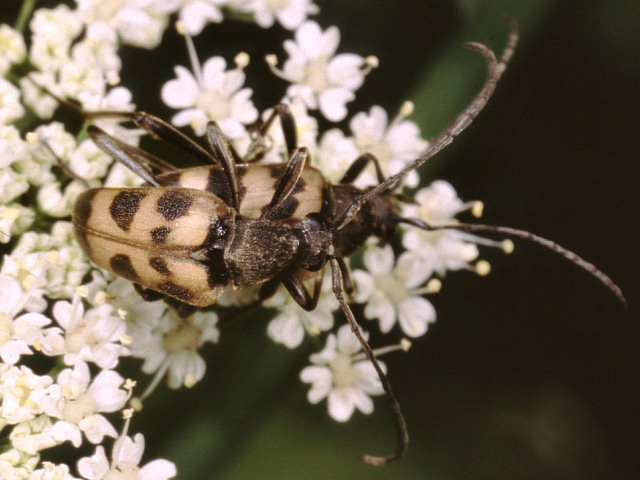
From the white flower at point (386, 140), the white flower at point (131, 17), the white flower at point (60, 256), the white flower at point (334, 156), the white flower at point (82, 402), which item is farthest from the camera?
the white flower at point (386, 140)

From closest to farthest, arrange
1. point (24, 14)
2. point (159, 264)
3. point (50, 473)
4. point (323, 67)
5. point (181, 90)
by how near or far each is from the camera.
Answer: point (50, 473)
point (159, 264)
point (24, 14)
point (181, 90)
point (323, 67)

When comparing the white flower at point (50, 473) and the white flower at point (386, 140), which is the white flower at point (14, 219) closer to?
the white flower at point (50, 473)

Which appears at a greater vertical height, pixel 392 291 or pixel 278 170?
pixel 278 170

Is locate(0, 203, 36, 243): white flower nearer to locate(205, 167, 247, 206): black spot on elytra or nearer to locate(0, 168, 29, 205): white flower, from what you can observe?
locate(0, 168, 29, 205): white flower

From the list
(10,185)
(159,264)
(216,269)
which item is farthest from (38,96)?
(216,269)

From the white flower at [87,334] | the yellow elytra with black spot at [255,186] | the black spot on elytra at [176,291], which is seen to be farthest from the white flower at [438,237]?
the white flower at [87,334]

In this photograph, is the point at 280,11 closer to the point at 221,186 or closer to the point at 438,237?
the point at 221,186

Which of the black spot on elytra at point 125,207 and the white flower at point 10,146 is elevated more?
the black spot on elytra at point 125,207

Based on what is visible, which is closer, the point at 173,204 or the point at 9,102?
the point at 173,204

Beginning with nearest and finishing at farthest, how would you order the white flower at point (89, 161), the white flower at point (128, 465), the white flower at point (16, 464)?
the white flower at point (16, 464), the white flower at point (128, 465), the white flower at point (89, 161)
